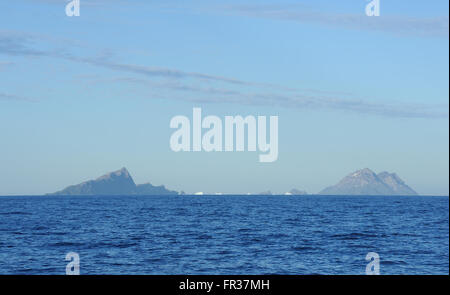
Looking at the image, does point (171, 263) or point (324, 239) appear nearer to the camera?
point (171, 263)

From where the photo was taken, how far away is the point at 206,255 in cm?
4262

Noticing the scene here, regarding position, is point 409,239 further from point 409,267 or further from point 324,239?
point 409,267

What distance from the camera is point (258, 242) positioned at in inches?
2045

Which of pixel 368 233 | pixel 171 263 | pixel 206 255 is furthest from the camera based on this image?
pixel 368 233

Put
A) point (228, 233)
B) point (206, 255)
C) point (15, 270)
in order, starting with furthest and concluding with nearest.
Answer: point (228, 233) < point (206, 255) < point (15, 270)

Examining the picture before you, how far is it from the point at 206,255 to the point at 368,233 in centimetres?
3019
